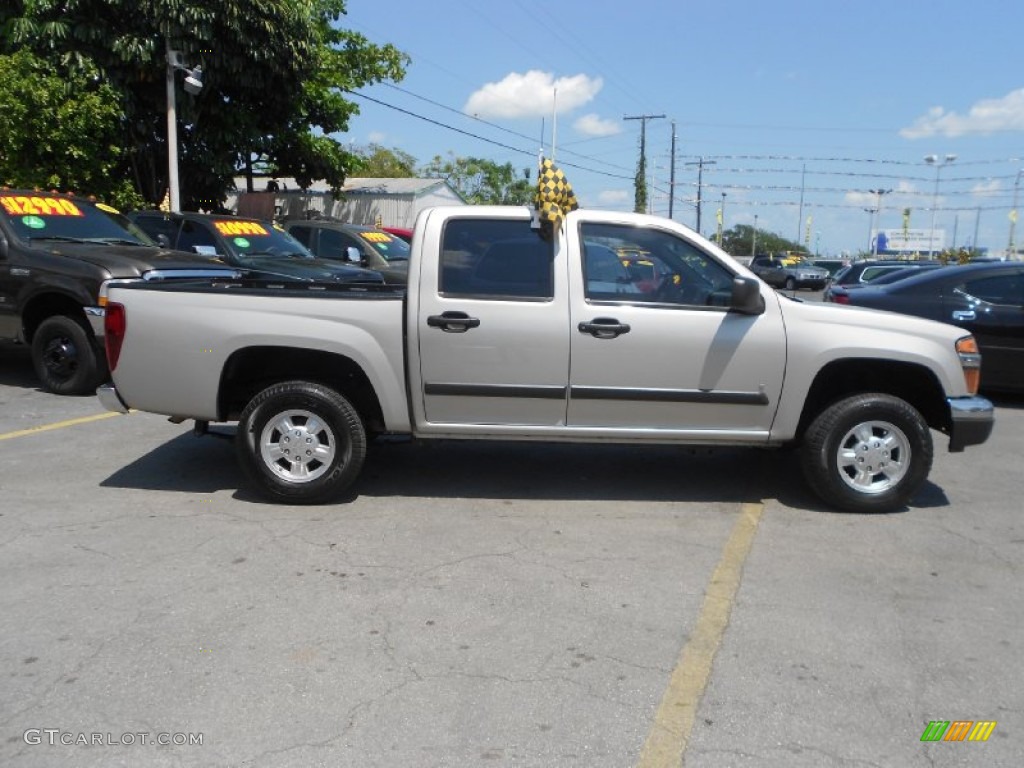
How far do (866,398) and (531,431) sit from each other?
2.07m

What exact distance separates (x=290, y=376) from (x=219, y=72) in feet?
53.2

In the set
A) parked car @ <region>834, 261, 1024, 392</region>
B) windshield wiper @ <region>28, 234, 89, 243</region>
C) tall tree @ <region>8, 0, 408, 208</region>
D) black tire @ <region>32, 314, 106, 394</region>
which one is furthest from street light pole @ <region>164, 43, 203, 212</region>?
parked car @ <region>834, 261, 1024, 392</region>

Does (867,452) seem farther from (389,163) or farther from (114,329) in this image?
(389,163)

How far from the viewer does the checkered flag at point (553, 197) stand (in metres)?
5.43

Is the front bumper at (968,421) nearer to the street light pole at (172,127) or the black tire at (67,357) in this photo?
the black tire at (67,357)

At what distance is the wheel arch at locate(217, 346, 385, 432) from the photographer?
5.66 m

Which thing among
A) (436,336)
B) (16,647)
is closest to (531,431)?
(436,336)

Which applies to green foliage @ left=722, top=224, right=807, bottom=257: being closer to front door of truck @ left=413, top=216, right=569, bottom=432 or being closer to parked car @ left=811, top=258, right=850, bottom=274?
parked car @ left=811, top=258, right=850, bottom=274

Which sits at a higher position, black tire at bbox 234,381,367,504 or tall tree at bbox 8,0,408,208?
tall tree at bbox 8,0,408,208

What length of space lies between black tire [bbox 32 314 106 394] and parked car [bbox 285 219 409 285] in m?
5.41

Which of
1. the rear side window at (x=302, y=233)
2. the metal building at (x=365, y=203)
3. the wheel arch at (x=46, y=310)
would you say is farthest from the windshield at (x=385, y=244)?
the metal building at (x=365, y=203)

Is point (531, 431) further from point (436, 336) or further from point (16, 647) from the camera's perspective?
point (16, 647)

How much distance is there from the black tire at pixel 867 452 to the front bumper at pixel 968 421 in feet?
0.54

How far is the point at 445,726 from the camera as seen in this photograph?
324cm
